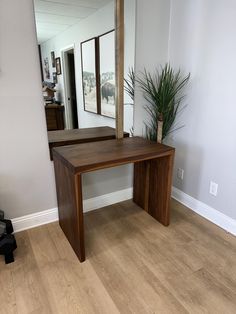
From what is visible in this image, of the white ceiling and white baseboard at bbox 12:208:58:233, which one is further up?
the white ceiling

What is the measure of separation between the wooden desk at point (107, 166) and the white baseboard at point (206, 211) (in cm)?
41

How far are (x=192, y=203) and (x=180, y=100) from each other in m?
1.07

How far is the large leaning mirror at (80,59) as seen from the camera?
1790 millimetres

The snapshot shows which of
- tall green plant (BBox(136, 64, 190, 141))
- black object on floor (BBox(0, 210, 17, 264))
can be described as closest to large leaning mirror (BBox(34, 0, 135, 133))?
tall green plant (BBox(136, 64, 190, 141))

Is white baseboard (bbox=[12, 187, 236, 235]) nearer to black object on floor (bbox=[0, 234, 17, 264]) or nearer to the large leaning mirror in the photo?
black object on floor (bbox=[0, 234, 17, 264])

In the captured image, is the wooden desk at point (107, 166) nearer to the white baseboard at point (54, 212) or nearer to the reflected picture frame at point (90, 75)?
the white baseboard at point (54, 212)

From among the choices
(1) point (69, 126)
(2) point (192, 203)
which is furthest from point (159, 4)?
(2) point (192, 203)

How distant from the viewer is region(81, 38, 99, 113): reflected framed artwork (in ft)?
6.52

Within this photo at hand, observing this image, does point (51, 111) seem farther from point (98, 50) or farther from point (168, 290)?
point (168, 290)

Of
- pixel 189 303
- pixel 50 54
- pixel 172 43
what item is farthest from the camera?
pixel 172 43

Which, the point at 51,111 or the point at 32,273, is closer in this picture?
the point at 32,273

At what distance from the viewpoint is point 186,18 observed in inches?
81.4

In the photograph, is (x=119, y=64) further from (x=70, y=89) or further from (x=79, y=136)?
(x=79, y=136)

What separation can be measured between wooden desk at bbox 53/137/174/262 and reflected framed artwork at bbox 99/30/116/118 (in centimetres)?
36
